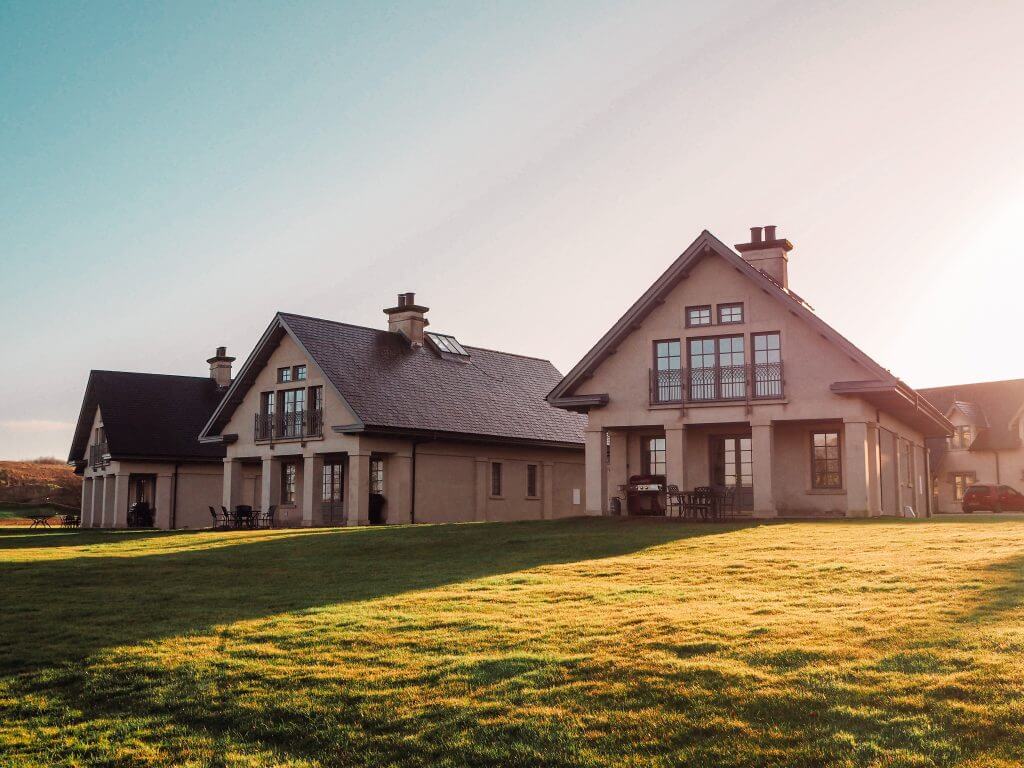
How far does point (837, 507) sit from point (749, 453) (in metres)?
2.92

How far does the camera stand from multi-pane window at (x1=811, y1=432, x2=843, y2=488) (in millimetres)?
29000

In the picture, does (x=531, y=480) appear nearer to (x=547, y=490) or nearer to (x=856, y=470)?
(x=547, y=490)

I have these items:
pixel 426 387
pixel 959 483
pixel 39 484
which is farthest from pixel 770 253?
pixel 39 484

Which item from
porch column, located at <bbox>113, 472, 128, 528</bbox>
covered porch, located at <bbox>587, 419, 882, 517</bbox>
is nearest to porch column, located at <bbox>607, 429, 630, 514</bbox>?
covered porch, located at <bbox>587, 419, 882, 517</bbox>

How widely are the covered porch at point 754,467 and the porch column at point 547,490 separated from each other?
9302 millimetres

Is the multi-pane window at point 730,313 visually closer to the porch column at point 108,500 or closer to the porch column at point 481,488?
the porch column at point 481,488

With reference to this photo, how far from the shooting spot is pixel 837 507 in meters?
28.4

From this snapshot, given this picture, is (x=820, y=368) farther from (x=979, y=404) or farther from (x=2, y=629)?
(x=979, y=404)

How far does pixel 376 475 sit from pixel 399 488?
137 centimetres

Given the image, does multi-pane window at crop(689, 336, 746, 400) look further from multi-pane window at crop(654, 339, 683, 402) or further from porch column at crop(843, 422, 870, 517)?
porch column at crop(843, 422, 870, 517)

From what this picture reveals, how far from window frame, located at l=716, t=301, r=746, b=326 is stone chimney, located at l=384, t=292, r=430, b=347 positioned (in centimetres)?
1505

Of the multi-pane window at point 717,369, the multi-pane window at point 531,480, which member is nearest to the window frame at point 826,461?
the multi-pane window at point 717,369

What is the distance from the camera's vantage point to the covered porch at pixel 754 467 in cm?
2775

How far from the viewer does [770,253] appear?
31.3 meters
